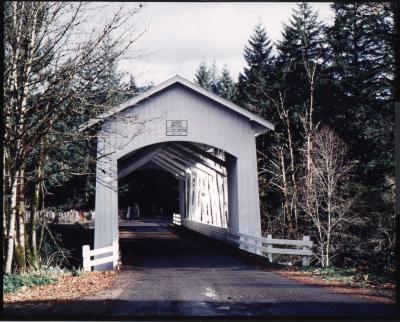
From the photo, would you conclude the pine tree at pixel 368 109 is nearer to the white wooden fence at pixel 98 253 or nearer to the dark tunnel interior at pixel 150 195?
the white wooden fence at pixel 98 253

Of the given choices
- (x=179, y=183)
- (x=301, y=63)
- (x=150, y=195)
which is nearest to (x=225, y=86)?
(x=150, y=195)

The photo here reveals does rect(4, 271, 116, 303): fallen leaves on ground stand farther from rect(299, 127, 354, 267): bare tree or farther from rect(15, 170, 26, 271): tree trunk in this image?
rect(299, 127, 354, 267): bare tree

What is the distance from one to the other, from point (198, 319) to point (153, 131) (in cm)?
808

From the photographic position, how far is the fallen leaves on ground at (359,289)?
340 inches

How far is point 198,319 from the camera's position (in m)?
7.55

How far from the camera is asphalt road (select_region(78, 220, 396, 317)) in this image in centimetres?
779

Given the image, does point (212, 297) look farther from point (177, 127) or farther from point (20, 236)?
point (177, 127)

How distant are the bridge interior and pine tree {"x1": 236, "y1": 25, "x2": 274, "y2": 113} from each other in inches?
230

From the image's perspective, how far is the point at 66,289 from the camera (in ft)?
32.3

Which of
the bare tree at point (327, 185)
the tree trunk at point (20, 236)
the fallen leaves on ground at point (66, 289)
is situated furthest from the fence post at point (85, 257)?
the bare tree at point (327, 185)

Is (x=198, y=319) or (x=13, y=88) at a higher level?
(x=13, y=88)

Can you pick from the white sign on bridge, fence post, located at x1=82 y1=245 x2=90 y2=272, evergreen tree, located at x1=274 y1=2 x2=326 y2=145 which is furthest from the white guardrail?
evergreen tree, located at x1=274 y1=2 x2=326 y2=145

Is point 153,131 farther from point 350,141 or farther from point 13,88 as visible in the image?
point 350,141

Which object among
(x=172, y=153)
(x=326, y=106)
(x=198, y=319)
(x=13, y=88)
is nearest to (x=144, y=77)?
(x=13, y=88)
